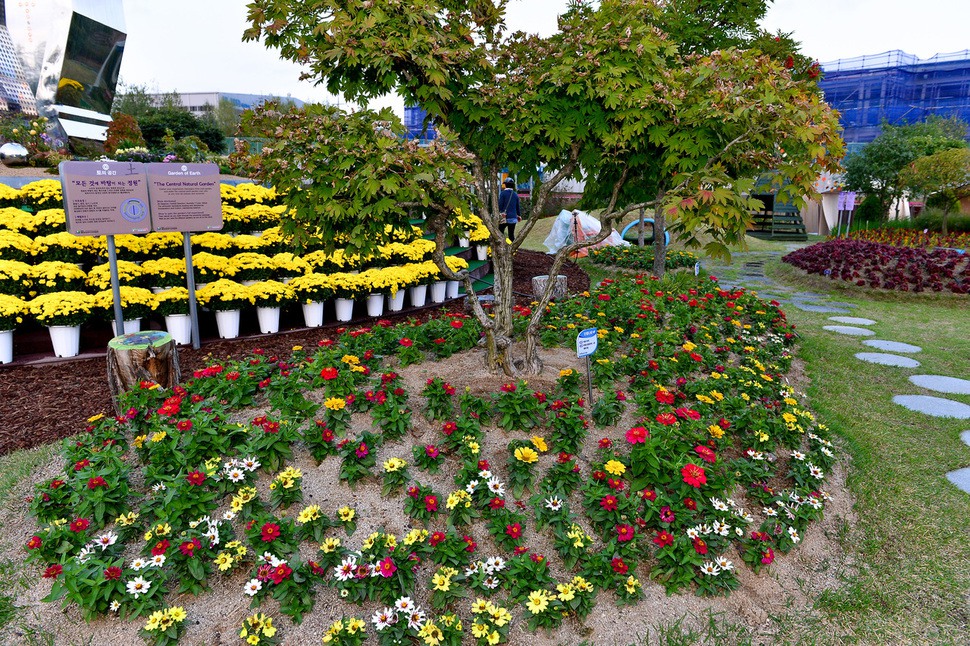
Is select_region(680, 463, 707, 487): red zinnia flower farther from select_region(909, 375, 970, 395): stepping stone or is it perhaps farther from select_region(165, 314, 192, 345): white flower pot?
select_region(165, 314, 192, 345): white flower pot

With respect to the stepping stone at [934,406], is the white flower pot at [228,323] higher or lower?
higher

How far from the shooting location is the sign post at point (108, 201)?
5.80 meters

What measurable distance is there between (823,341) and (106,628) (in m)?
8.00

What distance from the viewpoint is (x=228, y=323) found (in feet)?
23.7

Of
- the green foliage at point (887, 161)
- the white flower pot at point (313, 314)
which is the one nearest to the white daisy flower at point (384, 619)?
the white flower pot at point (313, 314)

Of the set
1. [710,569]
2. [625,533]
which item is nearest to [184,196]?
[625,533]

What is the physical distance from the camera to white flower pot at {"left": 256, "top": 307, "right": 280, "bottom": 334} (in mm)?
7332

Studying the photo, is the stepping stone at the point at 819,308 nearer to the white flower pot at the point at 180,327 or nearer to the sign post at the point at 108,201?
the white flower pot at the point at 180,327

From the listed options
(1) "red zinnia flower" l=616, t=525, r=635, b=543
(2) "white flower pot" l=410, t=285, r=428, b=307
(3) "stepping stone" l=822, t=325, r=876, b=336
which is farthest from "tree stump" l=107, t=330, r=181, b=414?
(3) "stepping stone" l=822, t=325, r=876, b=336

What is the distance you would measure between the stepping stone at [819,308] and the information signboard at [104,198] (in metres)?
9.87

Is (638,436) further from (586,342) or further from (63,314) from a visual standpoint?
(63,314)

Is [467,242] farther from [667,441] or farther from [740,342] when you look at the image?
[667,441]

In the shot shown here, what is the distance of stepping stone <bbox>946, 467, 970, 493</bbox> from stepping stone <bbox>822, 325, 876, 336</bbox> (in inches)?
173

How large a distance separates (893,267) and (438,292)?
354 inches
